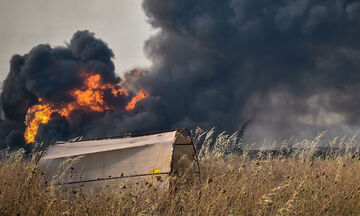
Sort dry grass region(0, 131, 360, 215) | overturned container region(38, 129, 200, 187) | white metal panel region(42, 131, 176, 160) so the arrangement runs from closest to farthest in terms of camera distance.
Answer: dry grass region(0, 131, 360, 215), overturned container region(38, 129, 200, 187), white metal panel region(42, 131, 176, 160)

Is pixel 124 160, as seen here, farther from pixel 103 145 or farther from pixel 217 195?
pixel 217 195

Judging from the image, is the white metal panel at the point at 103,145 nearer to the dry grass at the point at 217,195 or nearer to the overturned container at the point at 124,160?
the overturned container at the point at 124,160

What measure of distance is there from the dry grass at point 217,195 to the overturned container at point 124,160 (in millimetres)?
398

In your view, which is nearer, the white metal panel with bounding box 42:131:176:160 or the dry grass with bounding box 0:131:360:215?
the dry grass with bounding box 0:131:360:215

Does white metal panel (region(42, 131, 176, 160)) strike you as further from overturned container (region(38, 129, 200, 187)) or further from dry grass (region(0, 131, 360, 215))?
dry grass (region(0, 131, 360, 215))

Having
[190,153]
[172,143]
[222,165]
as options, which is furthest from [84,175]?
[222,165]

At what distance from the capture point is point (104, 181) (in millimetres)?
5637

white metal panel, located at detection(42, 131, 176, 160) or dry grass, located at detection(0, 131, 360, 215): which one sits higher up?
white metal panel, located at detection(42, 131, 176, 160)

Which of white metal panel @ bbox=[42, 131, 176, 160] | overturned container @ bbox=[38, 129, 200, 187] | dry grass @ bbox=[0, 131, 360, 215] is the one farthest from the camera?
white metal panel @ bbox=[42, 131, 176, 160]

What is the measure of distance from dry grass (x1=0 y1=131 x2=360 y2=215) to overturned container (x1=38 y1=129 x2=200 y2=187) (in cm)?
40

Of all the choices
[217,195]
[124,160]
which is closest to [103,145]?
[124,160]

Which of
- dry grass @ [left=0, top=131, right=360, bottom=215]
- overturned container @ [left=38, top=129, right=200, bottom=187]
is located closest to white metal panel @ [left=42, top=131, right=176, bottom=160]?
overturned container @ [left=38, top=129, right=200, bottom=187]

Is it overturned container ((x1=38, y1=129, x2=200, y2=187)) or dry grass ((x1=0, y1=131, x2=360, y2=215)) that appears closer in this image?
dry grass ((x1=0, y1=131, x2=360, y2=215))

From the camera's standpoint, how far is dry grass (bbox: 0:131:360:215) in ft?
11.1
